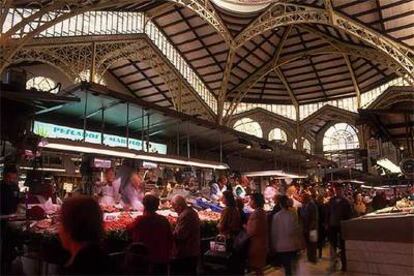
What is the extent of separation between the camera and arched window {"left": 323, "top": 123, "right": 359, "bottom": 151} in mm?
31594

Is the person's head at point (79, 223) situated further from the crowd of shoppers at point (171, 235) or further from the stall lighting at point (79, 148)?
the stall lighting at point (79, 148)

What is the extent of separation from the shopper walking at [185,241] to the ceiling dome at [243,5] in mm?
15534

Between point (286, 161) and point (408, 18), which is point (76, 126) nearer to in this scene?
point (286, 161)

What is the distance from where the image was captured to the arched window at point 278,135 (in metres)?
31.2

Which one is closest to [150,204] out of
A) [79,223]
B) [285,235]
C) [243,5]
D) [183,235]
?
[183,235]

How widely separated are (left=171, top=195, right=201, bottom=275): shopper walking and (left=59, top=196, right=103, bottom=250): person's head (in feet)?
9.67

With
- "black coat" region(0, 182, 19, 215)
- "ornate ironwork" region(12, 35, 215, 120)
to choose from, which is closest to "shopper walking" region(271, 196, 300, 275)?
"black coat" region(0, 182, 19, 215)

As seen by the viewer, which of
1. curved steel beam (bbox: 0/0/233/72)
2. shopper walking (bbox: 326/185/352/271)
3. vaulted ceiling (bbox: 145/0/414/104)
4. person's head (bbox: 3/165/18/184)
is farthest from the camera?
vaulted ceiling (bbox: 145/0/414/104)

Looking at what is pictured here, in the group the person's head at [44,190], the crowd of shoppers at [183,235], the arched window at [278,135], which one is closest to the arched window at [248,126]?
the arched window at [278,135]

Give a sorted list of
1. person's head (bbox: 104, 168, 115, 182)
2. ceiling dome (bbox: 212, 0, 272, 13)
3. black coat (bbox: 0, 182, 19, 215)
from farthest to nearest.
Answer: ceiling dome (bbox: 212, 0, 272, 13) < person's head (bbox: 104, 168, 115, 182) < black coat (bbox: 0, 182, 19, 215)

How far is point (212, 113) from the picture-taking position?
23641 mm

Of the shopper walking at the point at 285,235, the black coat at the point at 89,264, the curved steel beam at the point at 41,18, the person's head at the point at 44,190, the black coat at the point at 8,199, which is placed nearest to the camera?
the black coat at the point at 89,264

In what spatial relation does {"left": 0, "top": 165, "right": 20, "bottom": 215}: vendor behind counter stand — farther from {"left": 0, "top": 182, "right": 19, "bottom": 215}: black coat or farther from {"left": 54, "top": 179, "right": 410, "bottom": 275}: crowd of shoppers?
{"left": 54, "top": 179, "right": 410, "bottom": 275}: crowd of shoppers

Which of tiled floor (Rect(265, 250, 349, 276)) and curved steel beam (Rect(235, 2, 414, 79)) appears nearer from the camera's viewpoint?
tiled floor (Rect(265, 250, 349, 276))
